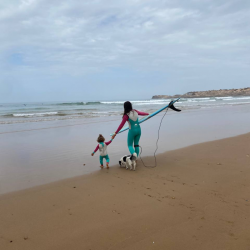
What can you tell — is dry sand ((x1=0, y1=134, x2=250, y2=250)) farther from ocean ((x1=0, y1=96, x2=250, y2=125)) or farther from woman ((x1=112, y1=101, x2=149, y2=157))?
ocean ((x1=0, y1=96, x2=250, y2=125))

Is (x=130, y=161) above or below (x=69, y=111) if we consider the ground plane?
below

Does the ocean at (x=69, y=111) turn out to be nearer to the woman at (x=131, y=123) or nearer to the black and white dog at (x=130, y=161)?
the woman at (x=131, y=123)

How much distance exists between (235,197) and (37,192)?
11.8ft

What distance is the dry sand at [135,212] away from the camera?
2799 mm

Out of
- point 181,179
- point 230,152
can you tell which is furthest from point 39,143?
point 230,152

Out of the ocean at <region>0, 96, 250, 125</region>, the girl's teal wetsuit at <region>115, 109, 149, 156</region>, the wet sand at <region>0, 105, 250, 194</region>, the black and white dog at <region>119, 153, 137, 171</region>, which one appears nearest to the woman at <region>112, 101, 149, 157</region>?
the girl's teal wetsuit at <region>115, 109, 149, 156</region>

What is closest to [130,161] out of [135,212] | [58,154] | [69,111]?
[135,212]

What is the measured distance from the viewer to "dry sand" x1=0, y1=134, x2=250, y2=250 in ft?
9.18

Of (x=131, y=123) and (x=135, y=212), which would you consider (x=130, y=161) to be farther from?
(x=135, y=212)

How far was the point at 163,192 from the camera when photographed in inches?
164

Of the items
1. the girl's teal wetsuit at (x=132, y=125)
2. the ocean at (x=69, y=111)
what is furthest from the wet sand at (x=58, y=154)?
the ocean at (x=69, y=111)

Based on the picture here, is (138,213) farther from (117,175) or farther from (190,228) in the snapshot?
(117,175)

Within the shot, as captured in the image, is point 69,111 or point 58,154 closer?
point 58,154

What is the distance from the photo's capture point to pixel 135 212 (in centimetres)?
346
